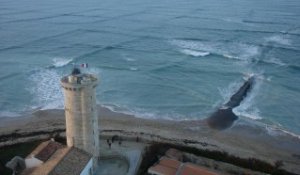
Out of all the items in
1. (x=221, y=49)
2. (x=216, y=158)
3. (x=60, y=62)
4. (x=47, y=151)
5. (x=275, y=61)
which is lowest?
(x=216, y=158)

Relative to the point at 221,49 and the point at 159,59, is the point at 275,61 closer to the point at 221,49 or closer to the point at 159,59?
the point at 221,49

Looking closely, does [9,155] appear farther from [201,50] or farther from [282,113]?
[201,50]

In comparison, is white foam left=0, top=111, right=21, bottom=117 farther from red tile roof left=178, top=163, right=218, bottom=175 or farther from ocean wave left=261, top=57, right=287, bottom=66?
ocean wave left=261, top=57, right=287, bottom=66

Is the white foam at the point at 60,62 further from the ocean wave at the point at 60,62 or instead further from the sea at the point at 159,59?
the sea at the point at 159,59

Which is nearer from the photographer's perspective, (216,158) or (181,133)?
(216,158)

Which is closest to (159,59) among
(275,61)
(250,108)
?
(275,61)

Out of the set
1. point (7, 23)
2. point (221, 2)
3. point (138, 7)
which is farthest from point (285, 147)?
point (221, 2)

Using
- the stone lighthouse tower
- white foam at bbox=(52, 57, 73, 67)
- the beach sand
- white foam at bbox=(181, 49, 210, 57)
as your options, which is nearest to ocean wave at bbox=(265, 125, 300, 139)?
the beach sand
